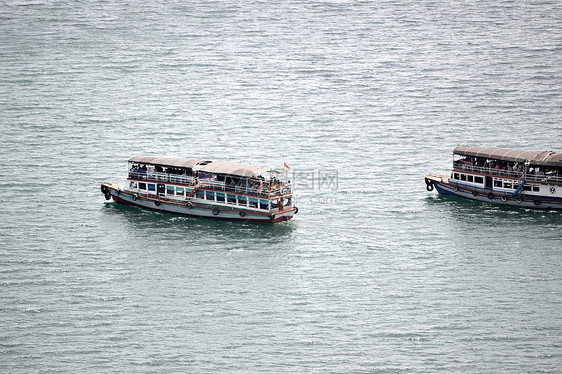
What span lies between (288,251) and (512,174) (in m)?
32.8

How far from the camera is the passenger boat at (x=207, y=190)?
12650 centimetres

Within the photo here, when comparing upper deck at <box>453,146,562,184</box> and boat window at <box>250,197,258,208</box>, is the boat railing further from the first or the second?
boat window at <box>250,197,258,208</box>

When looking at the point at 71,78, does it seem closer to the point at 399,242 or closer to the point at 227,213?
the point at 227,213

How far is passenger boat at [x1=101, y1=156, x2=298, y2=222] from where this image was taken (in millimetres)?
126500

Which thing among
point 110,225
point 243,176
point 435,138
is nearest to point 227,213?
point 243,176

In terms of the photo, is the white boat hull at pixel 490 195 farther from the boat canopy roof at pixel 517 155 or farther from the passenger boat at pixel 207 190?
the passenger boat at pixel 207 190

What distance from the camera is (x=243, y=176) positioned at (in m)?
127

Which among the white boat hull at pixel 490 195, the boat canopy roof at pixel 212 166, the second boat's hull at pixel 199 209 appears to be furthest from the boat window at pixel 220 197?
the white boat hull at pixel 490 195

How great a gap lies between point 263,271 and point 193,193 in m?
22.4

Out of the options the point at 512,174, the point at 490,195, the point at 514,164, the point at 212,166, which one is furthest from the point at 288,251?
the point at 514,164

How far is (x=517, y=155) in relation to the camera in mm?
132750

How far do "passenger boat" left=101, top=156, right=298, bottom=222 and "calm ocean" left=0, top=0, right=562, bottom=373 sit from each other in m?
1.65

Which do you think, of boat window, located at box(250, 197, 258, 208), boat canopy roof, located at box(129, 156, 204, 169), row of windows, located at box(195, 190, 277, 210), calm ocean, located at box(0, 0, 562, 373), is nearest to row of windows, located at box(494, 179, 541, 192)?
calm ocean, located at box(0, 0, 562, 373)

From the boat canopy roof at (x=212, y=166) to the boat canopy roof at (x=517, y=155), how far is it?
26.8 meters
